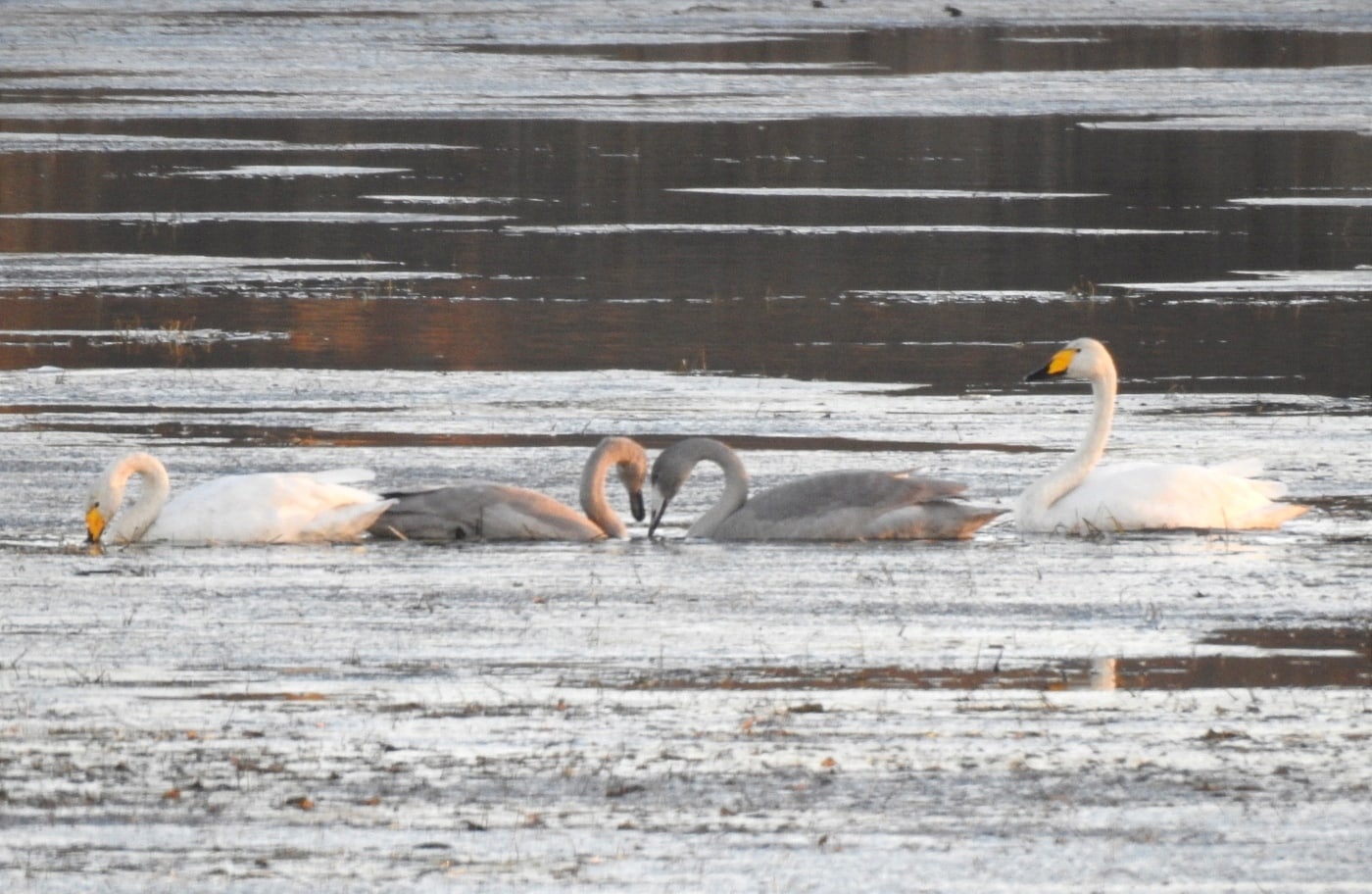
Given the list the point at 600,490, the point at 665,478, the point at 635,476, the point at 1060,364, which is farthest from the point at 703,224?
the point at 600,490

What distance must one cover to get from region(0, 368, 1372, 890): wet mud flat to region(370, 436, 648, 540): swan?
0.12 m

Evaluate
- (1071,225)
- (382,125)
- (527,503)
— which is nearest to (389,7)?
(382,125)

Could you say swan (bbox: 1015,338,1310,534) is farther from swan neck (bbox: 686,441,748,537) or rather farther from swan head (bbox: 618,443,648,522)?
swan head (bbox: 618,443,648,522)

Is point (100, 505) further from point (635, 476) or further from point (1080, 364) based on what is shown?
point (1080, 364)

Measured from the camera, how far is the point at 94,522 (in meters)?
11.6

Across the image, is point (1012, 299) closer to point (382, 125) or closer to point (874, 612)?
point (874, 612)

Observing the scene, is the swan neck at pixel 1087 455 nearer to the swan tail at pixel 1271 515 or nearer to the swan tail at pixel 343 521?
the swan tail at pixel 1271 515

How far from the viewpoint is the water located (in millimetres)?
6938

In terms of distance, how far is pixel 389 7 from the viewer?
2290 inches

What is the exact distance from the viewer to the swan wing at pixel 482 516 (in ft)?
38.7

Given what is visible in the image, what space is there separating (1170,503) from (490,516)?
2818mm

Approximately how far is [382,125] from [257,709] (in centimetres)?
2765

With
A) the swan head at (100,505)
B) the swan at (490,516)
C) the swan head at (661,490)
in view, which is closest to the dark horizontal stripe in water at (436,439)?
the swan head at (661,490)

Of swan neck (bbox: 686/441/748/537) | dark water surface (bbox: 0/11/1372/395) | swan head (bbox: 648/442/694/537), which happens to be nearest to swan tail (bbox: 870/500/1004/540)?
swan neck (bbox: 686/441/748/537)
